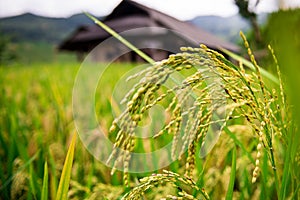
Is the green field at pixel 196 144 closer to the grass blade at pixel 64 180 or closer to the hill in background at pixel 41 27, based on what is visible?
the grass blade at pixel 64 180

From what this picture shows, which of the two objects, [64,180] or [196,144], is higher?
[196,144]

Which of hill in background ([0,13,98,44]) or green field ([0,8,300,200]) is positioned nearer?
green field ([0,8,300,200])

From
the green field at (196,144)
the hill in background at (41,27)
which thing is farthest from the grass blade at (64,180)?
the hill in background at (41,27)

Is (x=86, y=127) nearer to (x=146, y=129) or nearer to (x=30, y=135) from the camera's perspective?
(x=30, y=135)

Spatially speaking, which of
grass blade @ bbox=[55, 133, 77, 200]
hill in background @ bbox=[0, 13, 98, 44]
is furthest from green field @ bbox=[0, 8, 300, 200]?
hill in background @ bbox=[0, 13, 98, 44]

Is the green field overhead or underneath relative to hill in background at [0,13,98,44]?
overhead

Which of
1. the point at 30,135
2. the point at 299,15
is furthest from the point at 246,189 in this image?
the point at 30,135

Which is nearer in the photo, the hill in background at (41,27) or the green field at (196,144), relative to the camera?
the green field at (196,144)

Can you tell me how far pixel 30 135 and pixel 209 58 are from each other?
118cm

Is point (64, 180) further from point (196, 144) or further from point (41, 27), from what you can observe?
point (41, 27)

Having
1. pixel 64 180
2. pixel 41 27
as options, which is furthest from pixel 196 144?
pixel 41 27

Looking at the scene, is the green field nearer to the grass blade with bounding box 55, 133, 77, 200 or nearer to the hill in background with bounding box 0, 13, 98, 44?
the grass blade with bounding box 55, 133, 77, 200

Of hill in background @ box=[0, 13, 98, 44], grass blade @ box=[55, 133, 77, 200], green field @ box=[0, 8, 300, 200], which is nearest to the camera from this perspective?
green field @ box=[0, 8, 300, 200]

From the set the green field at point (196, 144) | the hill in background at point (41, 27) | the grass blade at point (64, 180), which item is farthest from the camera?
the hill in background at point (41, 27)
